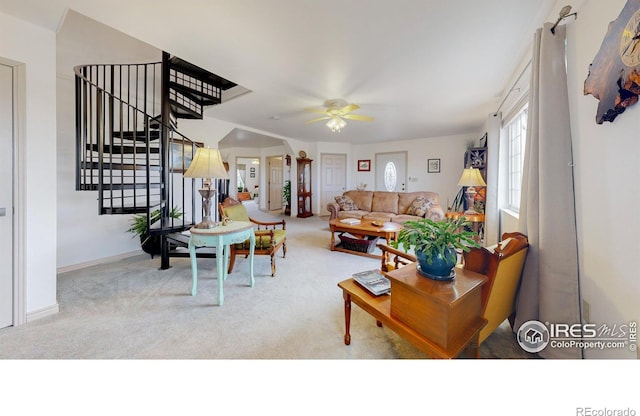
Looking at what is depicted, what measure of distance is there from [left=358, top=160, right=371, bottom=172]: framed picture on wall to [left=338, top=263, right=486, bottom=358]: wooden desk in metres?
6.12

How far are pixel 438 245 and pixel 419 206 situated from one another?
3830 millimetres

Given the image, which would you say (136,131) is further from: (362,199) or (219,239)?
(362,199)

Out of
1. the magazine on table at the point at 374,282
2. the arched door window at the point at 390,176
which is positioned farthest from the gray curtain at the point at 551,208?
the arched door window at the point at 390,176

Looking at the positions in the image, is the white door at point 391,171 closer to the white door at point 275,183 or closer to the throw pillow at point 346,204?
the throw pillow at point 346,204

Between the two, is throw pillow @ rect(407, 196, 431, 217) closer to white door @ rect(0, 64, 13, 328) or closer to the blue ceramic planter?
the blue ceramic planter

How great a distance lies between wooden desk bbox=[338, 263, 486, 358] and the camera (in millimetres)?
972

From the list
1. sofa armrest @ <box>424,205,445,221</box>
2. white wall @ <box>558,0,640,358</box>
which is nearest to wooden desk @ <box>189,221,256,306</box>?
white wall @ <box>558,0,640,358</box>

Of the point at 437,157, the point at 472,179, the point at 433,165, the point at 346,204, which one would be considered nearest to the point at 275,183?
the point at 346,204

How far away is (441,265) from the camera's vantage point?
111cm

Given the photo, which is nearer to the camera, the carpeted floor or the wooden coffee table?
the carpeted floor
